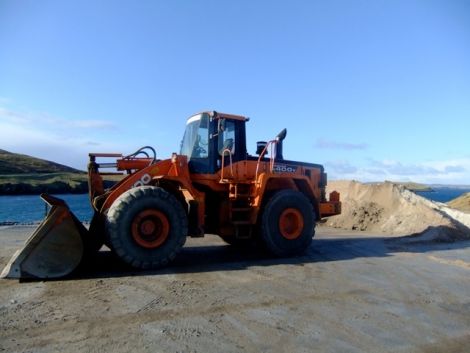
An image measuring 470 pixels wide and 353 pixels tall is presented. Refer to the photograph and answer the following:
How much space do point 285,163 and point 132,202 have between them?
3.77 meters

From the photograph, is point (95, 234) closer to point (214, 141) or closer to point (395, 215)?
point (214, 141)

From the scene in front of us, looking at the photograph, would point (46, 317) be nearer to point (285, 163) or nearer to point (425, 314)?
point (425, 314)

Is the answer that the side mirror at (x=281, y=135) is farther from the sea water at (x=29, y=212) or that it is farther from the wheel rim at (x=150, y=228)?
the sea water at (x=29, y=212)

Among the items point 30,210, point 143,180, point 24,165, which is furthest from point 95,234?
point 24,165

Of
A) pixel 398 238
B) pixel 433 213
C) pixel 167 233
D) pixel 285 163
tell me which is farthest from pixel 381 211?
pixel 167 233

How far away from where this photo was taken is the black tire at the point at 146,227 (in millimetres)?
7500

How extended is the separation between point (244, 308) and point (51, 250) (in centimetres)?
326

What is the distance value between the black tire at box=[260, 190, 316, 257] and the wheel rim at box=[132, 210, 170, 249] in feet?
7.47

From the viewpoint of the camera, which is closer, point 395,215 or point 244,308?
point 244,308

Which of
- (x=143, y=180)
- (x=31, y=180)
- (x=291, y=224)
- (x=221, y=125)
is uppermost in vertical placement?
(x=221, y=125)

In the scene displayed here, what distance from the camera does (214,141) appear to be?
359 inches

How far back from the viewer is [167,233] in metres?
7.90

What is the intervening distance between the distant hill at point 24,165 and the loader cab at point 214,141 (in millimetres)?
84763

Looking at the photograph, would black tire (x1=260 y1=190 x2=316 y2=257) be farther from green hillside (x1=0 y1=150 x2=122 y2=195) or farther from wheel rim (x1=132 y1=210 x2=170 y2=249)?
green hillside (x1=0 y1=150 x2=122 y2=195)
